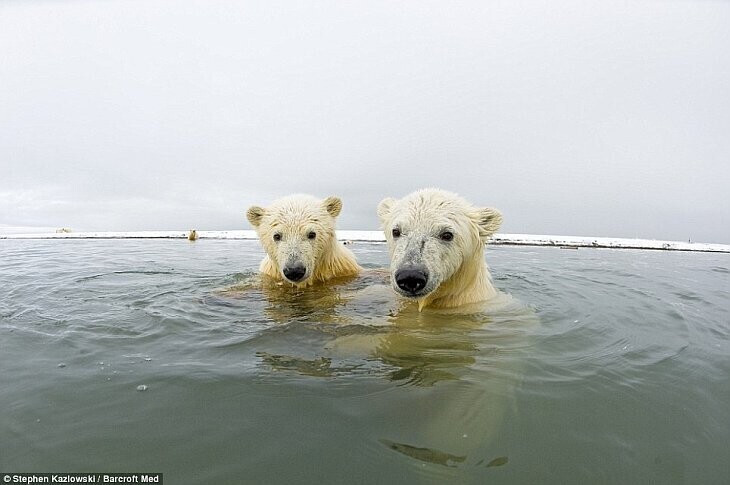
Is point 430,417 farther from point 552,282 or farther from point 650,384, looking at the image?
point 552,282

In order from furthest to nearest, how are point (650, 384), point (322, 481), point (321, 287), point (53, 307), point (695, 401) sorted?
point (321, 287), point (53, 307), point (650, 384), point (695, 401), point (322, 481)

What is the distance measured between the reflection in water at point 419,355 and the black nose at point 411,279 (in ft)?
1.71

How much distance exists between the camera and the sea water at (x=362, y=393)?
2.03 metres

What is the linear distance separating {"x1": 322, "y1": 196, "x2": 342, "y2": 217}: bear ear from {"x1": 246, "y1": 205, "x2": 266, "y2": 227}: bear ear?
1.21m

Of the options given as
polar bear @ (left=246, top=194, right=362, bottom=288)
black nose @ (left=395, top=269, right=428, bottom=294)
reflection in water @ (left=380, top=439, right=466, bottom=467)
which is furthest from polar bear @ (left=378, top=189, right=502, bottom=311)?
reflection in water @ (left=380, top=439, right=466, bottom=467)

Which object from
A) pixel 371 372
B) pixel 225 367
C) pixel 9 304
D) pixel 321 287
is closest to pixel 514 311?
pixel 371 372

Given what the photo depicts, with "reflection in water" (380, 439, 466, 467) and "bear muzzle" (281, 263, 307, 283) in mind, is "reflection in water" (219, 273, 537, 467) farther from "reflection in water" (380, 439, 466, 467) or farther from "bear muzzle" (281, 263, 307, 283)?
"bear muzzle" (281, 263, 307, 283)

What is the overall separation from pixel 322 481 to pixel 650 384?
279 cm

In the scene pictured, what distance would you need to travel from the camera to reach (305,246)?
6.16 m

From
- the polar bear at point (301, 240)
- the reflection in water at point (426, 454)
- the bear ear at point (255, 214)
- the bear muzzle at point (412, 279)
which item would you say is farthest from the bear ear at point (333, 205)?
the reflection in water at point (426, 454)

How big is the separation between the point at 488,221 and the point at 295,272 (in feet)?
9.80

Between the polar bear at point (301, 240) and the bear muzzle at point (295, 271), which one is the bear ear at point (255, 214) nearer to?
the polar bear at point (301, 240)

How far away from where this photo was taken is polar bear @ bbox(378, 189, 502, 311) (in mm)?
4152

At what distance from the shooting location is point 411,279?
4027 mm
